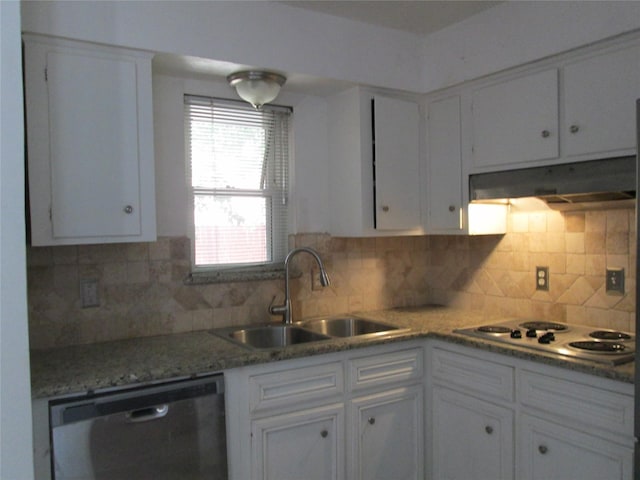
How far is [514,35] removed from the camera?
8.37ft

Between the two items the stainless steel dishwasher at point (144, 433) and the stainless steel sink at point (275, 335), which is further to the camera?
the stainless steel sink at point (275, 335)

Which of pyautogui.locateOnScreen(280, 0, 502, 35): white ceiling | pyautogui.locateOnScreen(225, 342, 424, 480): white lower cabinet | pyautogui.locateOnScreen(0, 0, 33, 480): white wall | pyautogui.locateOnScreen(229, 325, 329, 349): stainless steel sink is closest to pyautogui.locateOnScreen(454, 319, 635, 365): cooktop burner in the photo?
pyautogui.locateOnScreen(225, 342, 424, 480): white lower cabinet

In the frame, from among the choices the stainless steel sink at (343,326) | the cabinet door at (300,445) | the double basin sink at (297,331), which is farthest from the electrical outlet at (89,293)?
the stainless steel sink at (343,326)

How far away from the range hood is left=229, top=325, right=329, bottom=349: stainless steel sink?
1123 millimetres

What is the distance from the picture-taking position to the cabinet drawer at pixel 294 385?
2.18 m

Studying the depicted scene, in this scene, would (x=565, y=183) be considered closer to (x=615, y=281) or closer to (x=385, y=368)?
(x=615, y=281)

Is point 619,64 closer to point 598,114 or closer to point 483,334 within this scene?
point 598,114

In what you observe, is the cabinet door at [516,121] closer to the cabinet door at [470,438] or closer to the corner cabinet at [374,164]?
the corner cabinet at [374,164]

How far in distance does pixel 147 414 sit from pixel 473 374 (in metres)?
1.40

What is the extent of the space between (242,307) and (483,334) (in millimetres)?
1203

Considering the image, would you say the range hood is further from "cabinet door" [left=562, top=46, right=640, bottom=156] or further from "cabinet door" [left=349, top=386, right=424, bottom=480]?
"cabinet door" [left=349, top=386, right=424, bottom=480]

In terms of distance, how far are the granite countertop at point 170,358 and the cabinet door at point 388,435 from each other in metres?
0.29

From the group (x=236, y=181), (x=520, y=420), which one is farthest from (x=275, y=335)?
(x=520, y=420)

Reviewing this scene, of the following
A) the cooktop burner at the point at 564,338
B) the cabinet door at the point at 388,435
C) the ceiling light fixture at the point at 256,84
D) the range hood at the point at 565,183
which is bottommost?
the cabinet door at the point at 388,435
